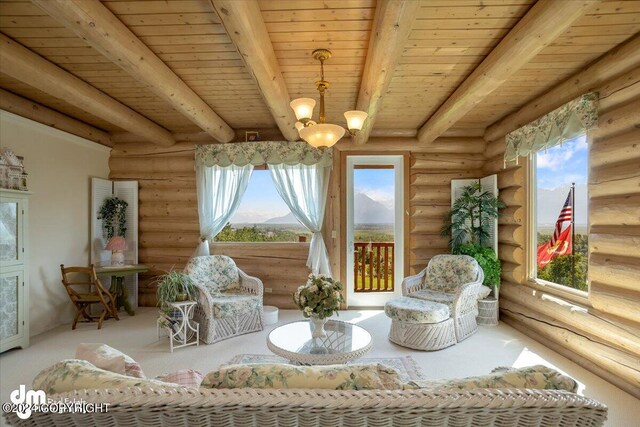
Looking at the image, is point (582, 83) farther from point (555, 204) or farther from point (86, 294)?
point (86, 294)

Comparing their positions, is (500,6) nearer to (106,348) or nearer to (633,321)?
(633,321)

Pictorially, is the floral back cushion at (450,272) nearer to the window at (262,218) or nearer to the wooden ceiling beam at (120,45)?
the window at (262,218)

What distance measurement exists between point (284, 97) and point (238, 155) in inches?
78.7

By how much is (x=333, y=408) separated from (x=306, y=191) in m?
4.21

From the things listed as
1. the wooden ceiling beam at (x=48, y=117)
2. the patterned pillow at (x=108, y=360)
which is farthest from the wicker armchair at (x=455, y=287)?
the wooden ceiling beam at (x=48, y=117)

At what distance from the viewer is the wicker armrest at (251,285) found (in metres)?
4.43

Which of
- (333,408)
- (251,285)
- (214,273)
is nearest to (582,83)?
(333,408)

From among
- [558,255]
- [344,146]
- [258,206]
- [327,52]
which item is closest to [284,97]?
[327,52]

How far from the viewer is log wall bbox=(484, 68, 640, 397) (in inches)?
107

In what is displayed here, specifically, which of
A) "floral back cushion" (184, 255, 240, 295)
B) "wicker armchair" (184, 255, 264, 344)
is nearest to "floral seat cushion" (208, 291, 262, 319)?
"wicker armchair" (184, 255, 264, 344)

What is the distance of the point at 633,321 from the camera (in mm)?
2738

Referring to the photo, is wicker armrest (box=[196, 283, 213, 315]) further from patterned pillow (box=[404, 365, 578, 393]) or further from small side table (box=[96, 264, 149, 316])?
patterned pillow (box=[404, 365, 578, 393])

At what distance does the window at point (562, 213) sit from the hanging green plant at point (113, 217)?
604 centimetres

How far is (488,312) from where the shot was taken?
4508 millimetres
